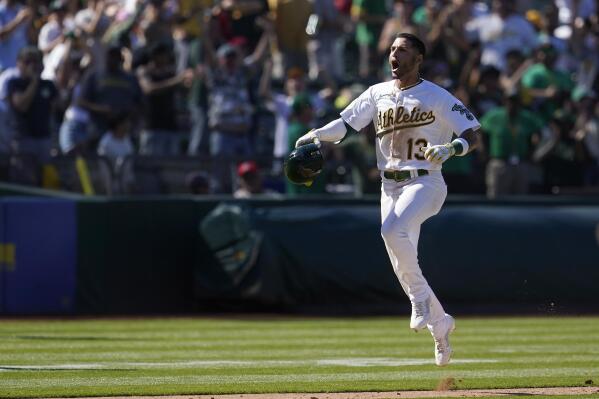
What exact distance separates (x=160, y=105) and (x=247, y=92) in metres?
1.17

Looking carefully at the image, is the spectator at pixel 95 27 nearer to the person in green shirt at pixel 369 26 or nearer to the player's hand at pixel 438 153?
the person in green shirt at pixel 369 26

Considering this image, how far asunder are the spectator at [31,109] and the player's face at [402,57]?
7.42 metres

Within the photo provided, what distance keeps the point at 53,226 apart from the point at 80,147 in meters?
1.66

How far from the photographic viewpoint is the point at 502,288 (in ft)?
48.8

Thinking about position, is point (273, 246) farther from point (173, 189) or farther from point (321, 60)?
point (321, 60)

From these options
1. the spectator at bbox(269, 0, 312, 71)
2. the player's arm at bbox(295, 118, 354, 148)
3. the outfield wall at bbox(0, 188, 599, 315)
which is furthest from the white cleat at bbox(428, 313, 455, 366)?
the spectator at bbox(269, 0, 312, 71)

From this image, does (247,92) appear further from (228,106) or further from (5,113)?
(5,113)

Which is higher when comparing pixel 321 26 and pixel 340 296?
pixel 321 26

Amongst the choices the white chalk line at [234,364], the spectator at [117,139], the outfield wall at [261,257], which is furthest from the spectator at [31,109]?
the white chalk line at [234,364]

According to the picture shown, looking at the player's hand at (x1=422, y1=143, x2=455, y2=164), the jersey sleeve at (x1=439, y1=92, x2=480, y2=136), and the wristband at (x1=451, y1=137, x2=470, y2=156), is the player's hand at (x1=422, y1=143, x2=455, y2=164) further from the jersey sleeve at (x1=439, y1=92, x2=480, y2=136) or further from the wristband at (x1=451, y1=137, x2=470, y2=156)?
the jersey sleeve at (x1=439, y1=92, x2=480, y2=136)

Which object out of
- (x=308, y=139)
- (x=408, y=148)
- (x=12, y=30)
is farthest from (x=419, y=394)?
(x=12, y=30)

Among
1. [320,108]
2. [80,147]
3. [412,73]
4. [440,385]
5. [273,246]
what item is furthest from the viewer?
[320,108]

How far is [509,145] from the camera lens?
54.7ft

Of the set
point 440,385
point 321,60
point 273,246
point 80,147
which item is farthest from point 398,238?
point 321,60
